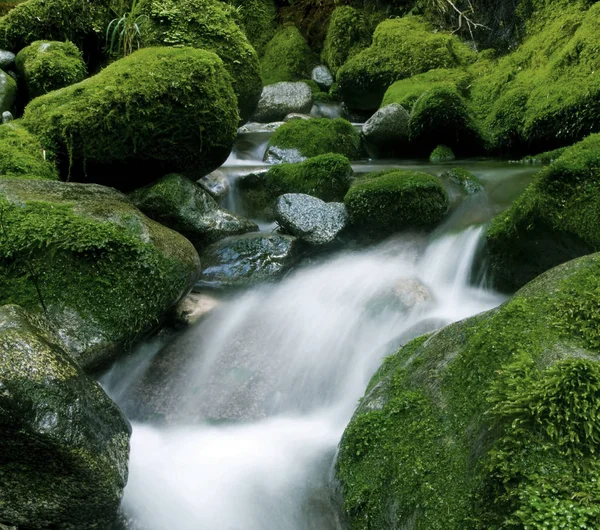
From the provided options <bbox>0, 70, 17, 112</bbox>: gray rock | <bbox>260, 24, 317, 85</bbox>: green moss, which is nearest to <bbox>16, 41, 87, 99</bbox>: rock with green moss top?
<bbox>0, 70, 17, 112</bbox>: gray rock

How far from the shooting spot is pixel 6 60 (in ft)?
27.0

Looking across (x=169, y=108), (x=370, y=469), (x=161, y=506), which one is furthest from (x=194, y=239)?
(x=370, y=469)

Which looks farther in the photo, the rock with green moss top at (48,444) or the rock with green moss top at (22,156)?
the rock with green moss top at (22,156)

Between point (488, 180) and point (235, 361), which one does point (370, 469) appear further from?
point (488, 180)

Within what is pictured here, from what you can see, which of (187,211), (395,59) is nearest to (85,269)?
(187,211)

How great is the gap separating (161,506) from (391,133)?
7.51 m

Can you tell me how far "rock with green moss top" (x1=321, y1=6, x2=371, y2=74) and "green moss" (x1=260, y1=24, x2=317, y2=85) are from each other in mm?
957

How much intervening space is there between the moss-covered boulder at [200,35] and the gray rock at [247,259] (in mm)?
2950

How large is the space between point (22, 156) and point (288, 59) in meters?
11.7

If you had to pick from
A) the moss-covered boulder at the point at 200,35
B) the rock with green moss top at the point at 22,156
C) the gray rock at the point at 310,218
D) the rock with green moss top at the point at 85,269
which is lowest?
the gray rock at the point at 310,218

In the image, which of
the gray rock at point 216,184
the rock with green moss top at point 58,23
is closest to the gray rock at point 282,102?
the rock with green moss top at point 58,23

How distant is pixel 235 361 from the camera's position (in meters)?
4.24

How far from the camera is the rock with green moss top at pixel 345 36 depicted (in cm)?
1404

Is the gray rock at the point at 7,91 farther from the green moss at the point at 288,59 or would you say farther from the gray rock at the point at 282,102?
the green moss at the point at 288,59
